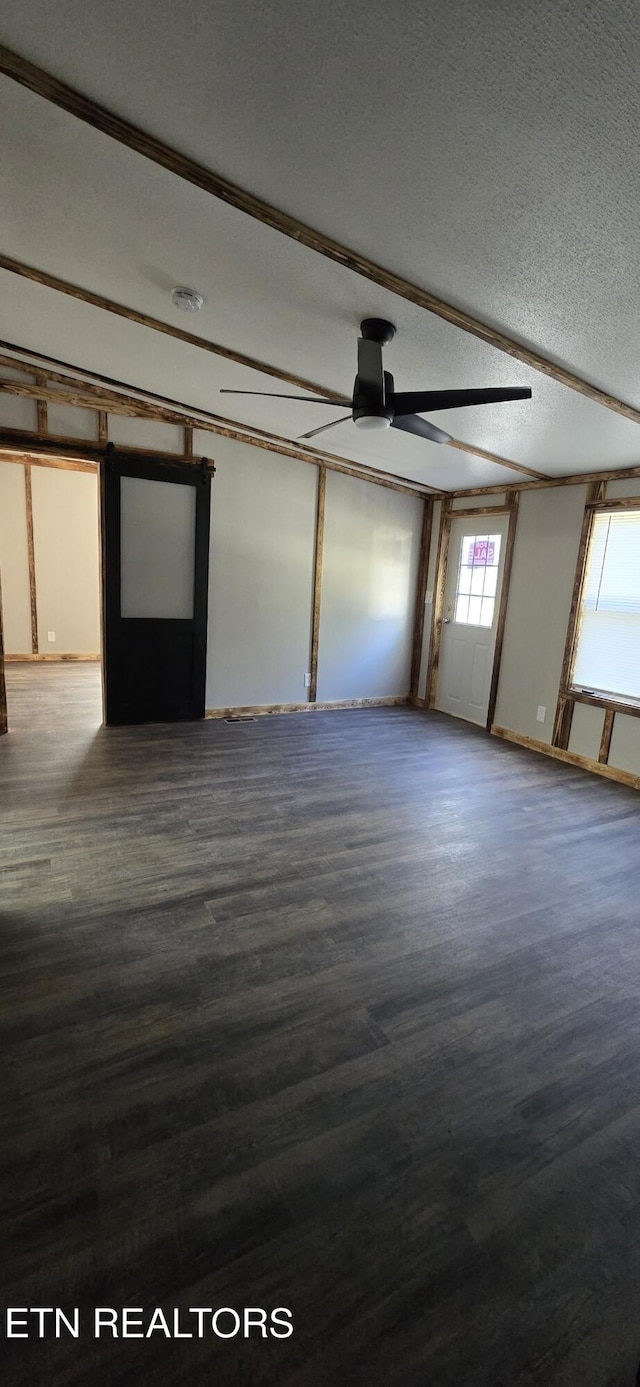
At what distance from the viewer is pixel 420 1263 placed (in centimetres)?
131

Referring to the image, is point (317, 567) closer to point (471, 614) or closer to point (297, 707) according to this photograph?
point (297, 707)

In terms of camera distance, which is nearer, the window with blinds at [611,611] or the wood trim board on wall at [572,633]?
the window with blinds at [611,611]

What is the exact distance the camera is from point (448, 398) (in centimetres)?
275

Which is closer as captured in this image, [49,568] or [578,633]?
[578,633]

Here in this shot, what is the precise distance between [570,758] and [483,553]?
2353 mm

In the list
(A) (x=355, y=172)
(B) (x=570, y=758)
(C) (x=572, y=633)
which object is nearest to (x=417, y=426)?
(A) (x=355, y=172)

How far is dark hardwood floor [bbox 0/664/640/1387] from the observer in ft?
3.97

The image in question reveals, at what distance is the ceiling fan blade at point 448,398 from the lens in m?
2.66

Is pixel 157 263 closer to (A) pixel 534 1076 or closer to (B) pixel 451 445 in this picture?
(B) pixel 451 445

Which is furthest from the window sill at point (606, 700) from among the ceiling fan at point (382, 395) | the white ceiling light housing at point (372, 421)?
the white ceiling light housing at point (372, 421)

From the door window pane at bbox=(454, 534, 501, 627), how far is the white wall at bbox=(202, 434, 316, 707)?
172cm

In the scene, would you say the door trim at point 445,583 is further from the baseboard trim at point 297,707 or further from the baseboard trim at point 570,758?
the baseboard trim at point 297,707

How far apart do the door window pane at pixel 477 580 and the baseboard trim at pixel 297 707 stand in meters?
1.31

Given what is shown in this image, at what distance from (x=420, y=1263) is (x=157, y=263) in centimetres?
385
